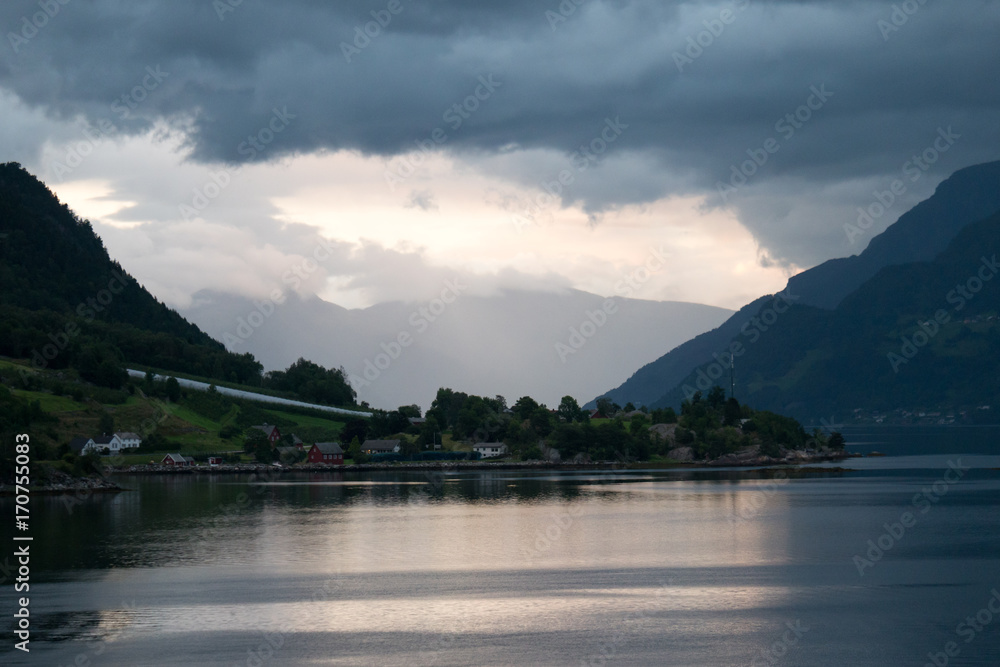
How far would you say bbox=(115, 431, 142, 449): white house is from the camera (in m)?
167

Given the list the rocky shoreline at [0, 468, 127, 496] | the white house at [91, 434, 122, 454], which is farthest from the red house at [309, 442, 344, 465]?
the rocky shoreline at [0, 468, 127, 496]

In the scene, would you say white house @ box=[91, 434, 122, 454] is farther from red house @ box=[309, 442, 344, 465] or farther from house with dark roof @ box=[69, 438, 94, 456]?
red house @ box=[309, 442, 344, 465]

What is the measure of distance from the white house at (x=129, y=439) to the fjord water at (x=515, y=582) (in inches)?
2631

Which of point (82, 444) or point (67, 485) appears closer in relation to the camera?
point (67, 485)

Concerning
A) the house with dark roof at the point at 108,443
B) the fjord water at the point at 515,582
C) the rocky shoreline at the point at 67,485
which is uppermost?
the house with dark roof at the point at 108,443

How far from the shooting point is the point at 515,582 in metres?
54.3

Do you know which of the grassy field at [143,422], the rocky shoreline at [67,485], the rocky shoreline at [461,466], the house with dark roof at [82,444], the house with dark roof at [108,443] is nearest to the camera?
the rocky shoreline at [67,485]

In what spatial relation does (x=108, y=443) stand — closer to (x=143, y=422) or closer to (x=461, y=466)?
(x=143, y=422)

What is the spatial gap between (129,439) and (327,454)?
3786 cm

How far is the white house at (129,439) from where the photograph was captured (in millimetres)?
166837

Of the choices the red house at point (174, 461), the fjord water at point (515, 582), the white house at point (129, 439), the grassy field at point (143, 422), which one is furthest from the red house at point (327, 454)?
the fjord water at point (515, 582)

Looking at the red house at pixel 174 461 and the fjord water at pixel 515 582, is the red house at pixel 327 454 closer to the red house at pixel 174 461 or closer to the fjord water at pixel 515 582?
the red house at pixel 174 461

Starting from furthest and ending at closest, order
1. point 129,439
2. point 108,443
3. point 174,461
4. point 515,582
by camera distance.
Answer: point 129,439
point 174,461
point 108,443
point 515,582

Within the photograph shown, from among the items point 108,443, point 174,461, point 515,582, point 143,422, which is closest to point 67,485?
point 108,443
